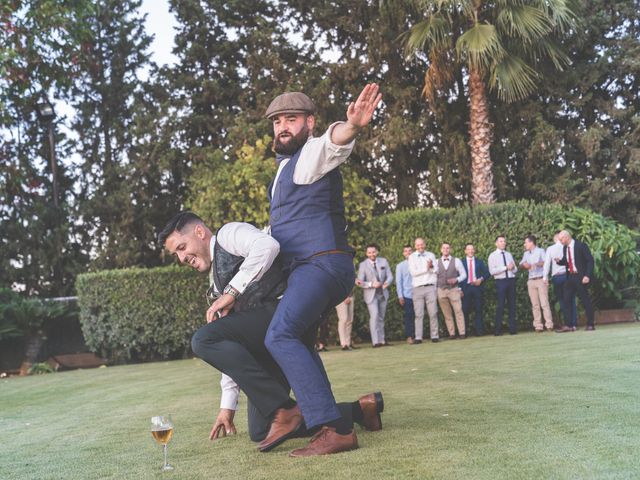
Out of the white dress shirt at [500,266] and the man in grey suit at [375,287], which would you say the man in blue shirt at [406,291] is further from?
the white dress shirt at [500,266]

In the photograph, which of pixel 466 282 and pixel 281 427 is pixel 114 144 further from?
pixel 281 427

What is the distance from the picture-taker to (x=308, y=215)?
4582mm

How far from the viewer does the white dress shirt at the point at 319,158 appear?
→ 4.33 metres

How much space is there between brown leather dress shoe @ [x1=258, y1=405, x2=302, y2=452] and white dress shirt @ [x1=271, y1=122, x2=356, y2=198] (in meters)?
1.39

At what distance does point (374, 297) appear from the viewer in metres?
16.1

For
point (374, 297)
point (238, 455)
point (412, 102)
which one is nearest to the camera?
point (238, 455)

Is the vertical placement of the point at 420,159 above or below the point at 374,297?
above

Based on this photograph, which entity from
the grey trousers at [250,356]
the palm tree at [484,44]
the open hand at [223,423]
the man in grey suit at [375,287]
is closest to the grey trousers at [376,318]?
the man in grey suit at [375,287]

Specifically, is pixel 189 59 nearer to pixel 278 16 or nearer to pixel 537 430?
pixel 278 16

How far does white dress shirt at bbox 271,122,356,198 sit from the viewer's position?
4.33m

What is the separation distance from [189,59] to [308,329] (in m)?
20.6

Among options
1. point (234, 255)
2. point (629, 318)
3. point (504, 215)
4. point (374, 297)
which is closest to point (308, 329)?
point (234, 255)

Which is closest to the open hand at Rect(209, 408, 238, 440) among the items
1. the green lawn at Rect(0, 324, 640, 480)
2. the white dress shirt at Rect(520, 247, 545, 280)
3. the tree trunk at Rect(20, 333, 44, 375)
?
the green lawn at Rect(0, 324, 640, 480)

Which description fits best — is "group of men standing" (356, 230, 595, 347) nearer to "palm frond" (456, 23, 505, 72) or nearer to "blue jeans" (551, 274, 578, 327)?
"blue jeans" (551, 274, 578, 327)
